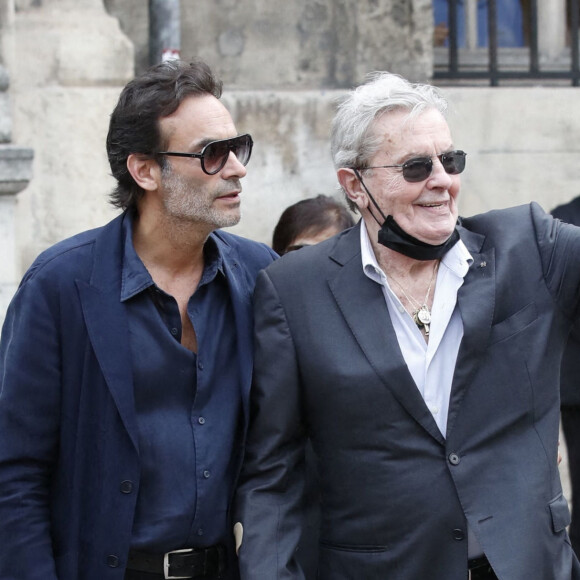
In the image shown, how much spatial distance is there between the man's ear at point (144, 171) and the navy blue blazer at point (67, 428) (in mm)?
267

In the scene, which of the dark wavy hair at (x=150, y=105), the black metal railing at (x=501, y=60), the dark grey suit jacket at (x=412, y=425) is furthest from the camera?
the black metal railing at (x=501, y=60)

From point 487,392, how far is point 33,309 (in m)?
1.12

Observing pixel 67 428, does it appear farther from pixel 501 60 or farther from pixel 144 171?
pixel 501 60

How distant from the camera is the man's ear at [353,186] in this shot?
3.46m

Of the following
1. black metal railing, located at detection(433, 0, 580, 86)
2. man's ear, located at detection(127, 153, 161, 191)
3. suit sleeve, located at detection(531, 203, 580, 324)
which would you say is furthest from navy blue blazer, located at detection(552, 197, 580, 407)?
black metal railing, located at detection(433, 0, 580, 86)

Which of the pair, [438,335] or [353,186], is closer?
[438,335]

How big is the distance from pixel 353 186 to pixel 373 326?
0.42 meters

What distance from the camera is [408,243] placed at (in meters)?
3.30

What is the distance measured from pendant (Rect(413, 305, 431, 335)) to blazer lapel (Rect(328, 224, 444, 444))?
0.07m

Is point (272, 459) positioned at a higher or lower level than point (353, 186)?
lower

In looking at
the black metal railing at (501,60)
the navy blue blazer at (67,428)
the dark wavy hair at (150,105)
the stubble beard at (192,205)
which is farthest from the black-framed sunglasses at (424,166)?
the black metal railing at (501,60)

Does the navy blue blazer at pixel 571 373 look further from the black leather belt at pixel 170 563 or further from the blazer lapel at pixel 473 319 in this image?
the black leather belt at pixel 170 563

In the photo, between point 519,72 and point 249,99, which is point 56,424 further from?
point 519,72

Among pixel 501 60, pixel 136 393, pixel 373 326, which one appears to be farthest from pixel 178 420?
pixel 501 60
